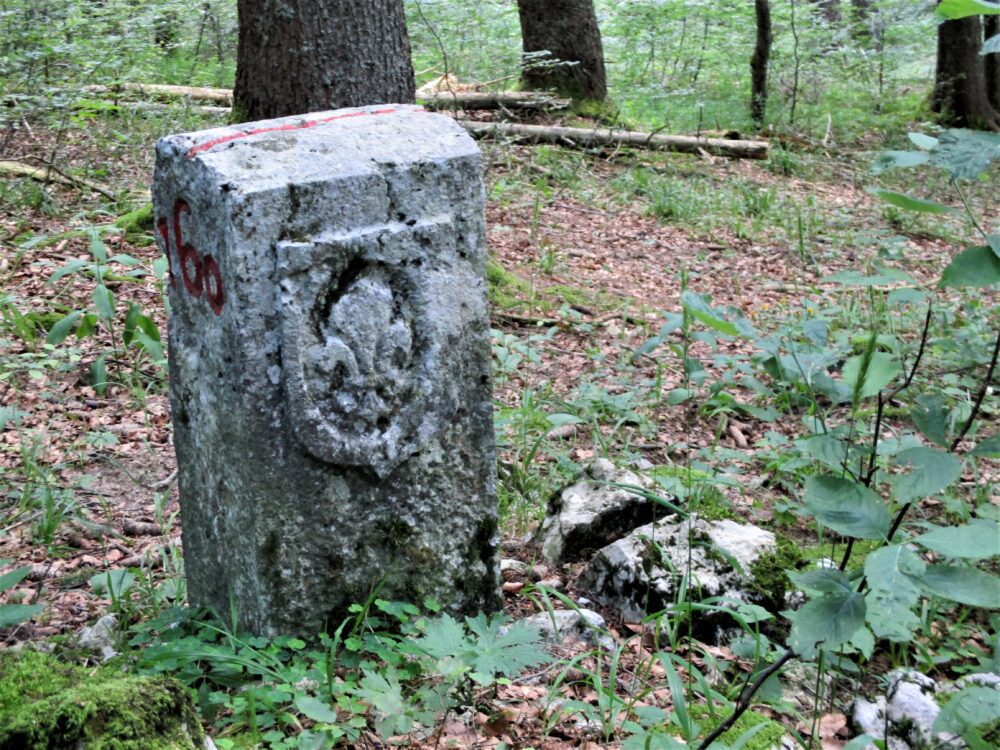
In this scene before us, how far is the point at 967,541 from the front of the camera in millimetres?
1516

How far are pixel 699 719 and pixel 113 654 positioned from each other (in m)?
1.62

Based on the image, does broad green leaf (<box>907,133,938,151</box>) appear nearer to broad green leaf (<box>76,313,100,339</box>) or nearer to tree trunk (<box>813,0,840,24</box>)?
broad green leaf (<box>76,313,100,339</box>)

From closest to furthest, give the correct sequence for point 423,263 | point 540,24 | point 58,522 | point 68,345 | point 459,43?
point 423,263 → point 58,522 → point 68,345 → point 540,24 → point 459,43

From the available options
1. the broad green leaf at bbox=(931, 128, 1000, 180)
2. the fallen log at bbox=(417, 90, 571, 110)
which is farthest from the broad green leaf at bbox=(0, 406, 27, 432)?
the fallen log at bbox=(417, 90, 571, 110)

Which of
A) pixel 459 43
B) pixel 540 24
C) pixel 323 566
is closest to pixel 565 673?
pixel 323 566

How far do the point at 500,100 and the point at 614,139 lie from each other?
120cm

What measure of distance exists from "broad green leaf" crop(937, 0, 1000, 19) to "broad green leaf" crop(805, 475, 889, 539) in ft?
2.68

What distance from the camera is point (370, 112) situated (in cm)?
263

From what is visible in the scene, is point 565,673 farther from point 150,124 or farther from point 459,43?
point 459,43

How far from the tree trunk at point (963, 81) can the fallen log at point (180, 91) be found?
818 centimetres

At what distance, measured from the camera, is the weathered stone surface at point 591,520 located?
3.19 meters

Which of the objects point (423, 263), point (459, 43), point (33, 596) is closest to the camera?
point (423, 263)

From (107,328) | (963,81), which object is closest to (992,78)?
(963,81)

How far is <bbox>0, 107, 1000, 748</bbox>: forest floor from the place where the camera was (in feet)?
11.0
